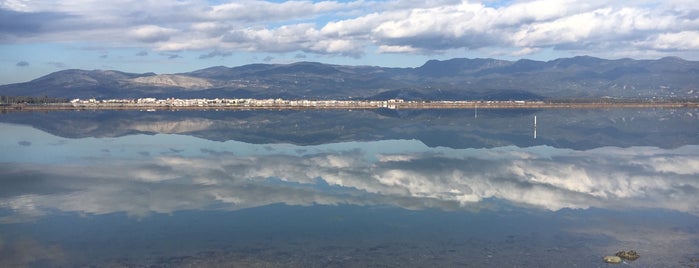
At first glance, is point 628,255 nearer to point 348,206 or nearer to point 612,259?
point 612,259

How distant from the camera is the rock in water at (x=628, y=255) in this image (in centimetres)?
1134

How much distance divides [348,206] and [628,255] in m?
7.09

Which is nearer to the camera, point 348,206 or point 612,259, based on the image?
point 612,259

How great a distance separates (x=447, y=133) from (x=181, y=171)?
2306cm

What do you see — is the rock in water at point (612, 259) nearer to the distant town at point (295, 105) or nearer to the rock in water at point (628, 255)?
the rock in water at point (628, 255)

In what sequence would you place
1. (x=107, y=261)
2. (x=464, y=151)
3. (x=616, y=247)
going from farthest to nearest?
1. (x=464, y=151)
2. (x=616, y=247)
3. (x=107, y=261)

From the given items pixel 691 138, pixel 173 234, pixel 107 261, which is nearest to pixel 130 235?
pixel 173 234

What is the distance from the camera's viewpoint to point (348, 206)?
16.2 metres

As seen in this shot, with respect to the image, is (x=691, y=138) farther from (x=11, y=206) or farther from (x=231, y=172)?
(x=11, y=206)

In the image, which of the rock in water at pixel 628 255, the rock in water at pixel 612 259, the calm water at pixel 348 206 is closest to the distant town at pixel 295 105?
the calm water at pixel 348 206

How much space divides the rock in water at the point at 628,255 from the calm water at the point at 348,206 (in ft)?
0.91

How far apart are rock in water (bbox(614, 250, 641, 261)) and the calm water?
0.28m

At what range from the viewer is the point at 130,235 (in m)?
13.2

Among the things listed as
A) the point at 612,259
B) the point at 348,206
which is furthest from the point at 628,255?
the point at 348,206
